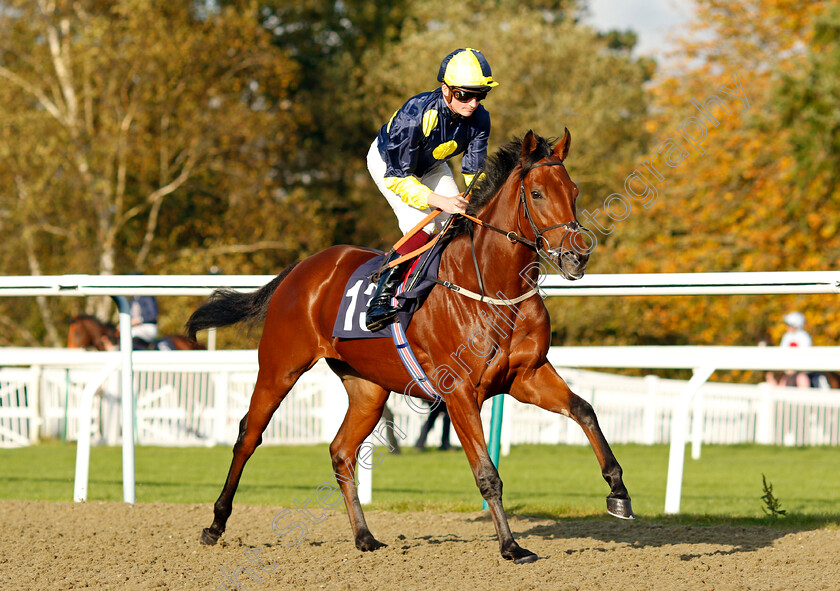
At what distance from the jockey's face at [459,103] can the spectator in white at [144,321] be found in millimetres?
8583

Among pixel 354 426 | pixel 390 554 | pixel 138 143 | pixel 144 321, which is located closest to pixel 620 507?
pixel 390 554

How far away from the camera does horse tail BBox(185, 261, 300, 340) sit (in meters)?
5.21

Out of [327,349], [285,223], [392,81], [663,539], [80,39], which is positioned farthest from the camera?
[392,81]

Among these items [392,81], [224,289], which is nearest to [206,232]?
[392,81]

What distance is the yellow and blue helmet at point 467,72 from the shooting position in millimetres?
4215

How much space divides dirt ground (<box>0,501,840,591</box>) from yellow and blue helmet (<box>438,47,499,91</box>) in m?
1.98

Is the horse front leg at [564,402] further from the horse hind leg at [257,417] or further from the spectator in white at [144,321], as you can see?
the spectator in white at [144,321]

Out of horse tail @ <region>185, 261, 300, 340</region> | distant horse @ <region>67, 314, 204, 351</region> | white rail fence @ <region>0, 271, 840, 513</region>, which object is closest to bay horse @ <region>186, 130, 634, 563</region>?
horse tail @ <region>185, 261, 300, 340</region>

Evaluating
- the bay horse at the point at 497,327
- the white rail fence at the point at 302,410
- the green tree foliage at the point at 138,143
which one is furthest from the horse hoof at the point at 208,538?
the green tree foliage at the point at 138,143

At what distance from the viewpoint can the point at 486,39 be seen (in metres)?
26.4

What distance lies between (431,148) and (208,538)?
2.06 metres

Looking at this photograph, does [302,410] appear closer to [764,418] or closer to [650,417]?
[650,417]

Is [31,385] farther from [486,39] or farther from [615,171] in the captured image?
[486,39]

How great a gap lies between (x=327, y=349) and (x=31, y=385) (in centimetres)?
843
